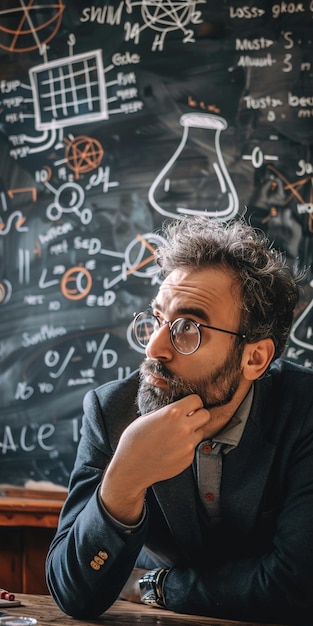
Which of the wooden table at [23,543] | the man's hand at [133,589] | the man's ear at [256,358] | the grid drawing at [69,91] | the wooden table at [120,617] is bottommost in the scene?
the wooden table at [23,543]

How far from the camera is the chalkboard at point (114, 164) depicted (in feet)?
10.5

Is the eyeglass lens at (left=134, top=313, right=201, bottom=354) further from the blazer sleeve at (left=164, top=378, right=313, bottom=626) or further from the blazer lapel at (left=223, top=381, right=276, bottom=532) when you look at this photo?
the blazer sleeve at (left=164, top=378, right=313, bottom=626)

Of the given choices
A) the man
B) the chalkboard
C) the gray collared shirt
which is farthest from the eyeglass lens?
the chalkboard

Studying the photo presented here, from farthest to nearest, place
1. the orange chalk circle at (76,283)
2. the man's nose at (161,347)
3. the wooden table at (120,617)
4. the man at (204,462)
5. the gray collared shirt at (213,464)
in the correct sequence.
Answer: the orange chalk circle at (76,283) → the gray collared shirt at (213,464) → the man's nose at (161,347) → the man at (204,462) → the wooden table at (120,617)

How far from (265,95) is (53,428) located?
5.22ft

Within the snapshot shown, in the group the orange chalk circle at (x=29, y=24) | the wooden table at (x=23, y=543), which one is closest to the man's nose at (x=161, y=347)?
the wooden table at (x=23, y=543)

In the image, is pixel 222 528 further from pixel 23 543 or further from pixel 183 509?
pixel 23 543

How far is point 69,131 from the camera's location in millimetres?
3461

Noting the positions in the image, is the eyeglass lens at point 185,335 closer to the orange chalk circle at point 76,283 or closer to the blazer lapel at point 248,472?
the blazer lapel at point 248,472

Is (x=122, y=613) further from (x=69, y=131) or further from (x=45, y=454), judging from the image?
(x=69, y=131)

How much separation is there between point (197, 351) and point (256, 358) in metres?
0.19

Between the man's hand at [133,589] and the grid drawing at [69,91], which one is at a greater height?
the grid drawing at [69,91]

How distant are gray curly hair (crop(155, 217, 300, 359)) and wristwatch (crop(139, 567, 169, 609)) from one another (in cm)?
58

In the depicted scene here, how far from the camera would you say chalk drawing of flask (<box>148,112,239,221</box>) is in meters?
3.27
